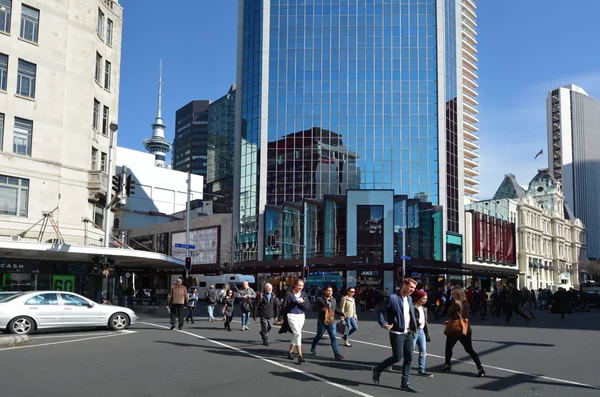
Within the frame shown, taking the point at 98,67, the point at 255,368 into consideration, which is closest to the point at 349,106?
the point at 98,67

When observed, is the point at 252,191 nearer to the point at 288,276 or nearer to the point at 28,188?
the point at 288,276

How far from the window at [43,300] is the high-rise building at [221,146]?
3680 inches

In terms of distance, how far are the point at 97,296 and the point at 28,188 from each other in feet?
20.4

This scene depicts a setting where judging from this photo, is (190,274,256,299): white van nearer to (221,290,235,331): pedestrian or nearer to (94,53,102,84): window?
(94,53,102,84): window

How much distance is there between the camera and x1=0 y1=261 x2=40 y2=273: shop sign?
27250mm

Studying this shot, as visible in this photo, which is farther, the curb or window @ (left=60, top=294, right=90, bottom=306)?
window @ (left=60, top=294, right=90, bottom=306)

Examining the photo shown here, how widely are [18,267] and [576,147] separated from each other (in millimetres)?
171642

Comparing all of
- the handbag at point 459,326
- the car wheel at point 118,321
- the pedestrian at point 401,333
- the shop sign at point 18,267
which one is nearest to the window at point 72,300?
the car wheel at point 118,321

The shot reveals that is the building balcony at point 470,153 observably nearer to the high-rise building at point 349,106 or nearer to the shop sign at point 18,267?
the high-rise building at point 349,106

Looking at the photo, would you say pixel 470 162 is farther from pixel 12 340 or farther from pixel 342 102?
pixel 12 340

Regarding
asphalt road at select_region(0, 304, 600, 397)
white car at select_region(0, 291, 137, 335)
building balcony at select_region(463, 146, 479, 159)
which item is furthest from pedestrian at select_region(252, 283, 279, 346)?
building balcony at select_region(463, 146, 479, 159)

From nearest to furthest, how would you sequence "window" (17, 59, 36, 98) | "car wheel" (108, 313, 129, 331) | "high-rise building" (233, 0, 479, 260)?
"car wheel" (108, 313, 129, 331)
"window" (17, 59, 36, 98)
"high-rise building" (233, 0, 479, 260)

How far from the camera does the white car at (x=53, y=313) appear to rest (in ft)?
55.3

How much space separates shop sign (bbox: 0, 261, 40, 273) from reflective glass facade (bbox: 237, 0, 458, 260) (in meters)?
42.5
